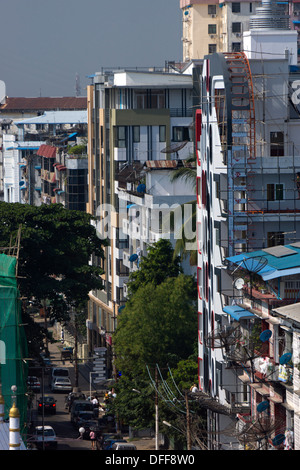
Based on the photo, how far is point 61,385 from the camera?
9662 centimetres

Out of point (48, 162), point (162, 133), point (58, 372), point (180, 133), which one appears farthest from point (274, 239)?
point (48, 162)

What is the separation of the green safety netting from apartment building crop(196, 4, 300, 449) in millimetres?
8880

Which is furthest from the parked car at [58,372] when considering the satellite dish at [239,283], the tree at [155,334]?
the satellite dish at [239,283]

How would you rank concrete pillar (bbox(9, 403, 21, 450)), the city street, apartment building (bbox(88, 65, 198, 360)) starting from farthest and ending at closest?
apartment building (bbox(88, 65, 198, 360)) < the city street < concrete pillar (bbox(9, 403, 21, 450))

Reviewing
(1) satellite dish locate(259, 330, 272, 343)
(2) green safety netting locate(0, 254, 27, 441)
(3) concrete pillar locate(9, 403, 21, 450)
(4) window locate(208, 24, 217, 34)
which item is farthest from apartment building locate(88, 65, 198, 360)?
(4) window locate(208, 24, 217, 34)

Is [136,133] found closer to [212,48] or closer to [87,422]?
[87,422]

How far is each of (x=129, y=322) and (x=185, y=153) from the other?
28.9 m

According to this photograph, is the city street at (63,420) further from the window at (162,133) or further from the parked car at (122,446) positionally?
the window at (162,133)

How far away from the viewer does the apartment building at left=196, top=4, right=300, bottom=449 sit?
58031mm

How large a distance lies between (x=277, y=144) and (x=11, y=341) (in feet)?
51.9

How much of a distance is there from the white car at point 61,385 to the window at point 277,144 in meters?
37.5

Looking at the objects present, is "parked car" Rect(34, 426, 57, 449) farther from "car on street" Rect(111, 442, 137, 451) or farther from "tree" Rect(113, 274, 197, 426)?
"tree" Rect(113, 274, 197, 426)

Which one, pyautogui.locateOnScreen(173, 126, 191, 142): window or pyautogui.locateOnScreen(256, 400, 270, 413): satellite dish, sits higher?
pyautogui.locateOnScreen(173, 126, 191, 142): window
